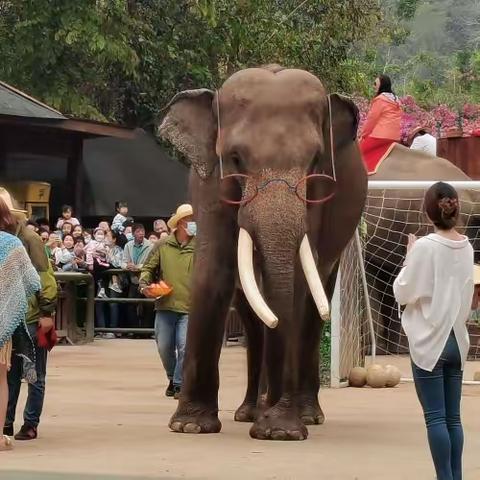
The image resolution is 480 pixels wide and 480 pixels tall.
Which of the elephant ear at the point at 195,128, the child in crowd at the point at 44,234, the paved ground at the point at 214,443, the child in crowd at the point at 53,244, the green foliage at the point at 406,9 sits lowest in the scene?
the paved ground at the point at 214,443

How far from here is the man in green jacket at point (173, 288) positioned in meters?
14.9

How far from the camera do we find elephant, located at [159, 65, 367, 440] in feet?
36.6

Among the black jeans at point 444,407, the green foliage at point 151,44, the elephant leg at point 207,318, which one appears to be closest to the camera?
the black jeans at point 444,407

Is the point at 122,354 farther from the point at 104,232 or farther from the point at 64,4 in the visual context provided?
the point at 64,4

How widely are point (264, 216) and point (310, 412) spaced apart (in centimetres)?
218

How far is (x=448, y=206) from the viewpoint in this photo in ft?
28.7

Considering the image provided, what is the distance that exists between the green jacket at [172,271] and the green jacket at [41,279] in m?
3.53

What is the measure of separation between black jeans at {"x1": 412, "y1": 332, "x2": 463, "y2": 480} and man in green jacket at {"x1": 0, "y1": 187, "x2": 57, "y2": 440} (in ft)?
10.6

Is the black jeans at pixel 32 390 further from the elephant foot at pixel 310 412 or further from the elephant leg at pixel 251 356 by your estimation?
the elephant foot at pixel 310 412

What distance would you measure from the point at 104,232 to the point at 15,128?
430 centimetres

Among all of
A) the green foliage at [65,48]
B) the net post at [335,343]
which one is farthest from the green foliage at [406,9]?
the net post at [335,343]

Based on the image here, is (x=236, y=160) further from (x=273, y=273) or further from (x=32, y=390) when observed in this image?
(x=32, y=390)

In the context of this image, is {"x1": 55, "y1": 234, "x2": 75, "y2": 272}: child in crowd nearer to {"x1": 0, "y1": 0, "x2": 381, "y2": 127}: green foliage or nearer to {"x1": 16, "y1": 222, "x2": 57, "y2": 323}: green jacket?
{"x1": 0, "y1": 0, "x2": 381, "y2": 127}: green foliage


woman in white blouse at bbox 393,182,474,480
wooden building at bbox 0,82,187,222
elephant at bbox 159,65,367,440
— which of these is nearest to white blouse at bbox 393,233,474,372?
woman in white blouse at bbox 393,182,474,480
